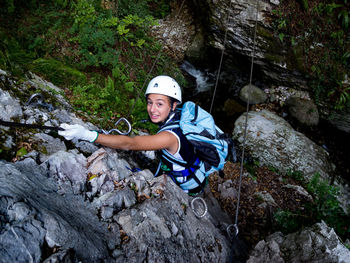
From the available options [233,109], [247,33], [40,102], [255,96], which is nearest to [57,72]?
[40,102]

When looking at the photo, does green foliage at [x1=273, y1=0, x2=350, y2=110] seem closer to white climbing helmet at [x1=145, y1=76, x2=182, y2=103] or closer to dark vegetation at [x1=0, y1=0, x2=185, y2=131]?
dark vegetation at [x1=0, y1=0, x2=185, y2=131]

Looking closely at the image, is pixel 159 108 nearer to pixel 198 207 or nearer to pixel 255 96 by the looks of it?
pixel 198 207

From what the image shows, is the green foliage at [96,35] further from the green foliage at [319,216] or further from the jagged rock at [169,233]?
the green foliage at [319,216]

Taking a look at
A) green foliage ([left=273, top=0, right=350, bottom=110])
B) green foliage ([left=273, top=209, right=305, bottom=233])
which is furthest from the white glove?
green foliage ([left=273, top=0, right=350, bottom=110])

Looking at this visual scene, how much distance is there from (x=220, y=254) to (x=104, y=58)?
19.6 feet

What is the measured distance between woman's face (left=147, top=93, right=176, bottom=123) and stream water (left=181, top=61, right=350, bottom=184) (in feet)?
18.1

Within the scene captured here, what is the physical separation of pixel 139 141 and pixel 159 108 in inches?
38.9

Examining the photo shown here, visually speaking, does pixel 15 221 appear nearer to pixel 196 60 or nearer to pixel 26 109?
pixel 26 109

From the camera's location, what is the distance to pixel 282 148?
7.52 m

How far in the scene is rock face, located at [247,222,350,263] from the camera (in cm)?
298

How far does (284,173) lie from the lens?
714cm

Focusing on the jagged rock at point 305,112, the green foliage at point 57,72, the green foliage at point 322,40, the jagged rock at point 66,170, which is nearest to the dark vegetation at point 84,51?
the green foliage at point 57,72

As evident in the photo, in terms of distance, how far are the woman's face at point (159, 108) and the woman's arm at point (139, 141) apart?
2.04 ft

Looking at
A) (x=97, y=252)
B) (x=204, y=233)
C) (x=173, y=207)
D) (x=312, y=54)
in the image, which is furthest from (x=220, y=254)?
(x=312, y=54)
